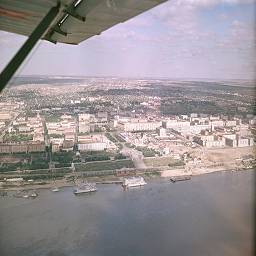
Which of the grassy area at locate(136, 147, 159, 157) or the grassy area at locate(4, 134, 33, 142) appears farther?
the grassy area at locate(136, 147, 159, 157)

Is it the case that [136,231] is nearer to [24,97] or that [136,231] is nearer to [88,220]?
[88,220]

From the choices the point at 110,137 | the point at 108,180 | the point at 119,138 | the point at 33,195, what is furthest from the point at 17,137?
the point at 119,138

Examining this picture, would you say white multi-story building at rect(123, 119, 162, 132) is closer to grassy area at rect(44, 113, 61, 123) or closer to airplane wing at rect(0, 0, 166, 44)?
grassy area at rect(44, 113, 61, 123)

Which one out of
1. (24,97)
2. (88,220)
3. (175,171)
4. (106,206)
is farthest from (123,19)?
(24,97)

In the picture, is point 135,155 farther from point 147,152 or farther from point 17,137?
point 17,137

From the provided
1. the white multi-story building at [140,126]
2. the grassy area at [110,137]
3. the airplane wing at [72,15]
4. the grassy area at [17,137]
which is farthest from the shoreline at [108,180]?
the airplane wing at [72,15]

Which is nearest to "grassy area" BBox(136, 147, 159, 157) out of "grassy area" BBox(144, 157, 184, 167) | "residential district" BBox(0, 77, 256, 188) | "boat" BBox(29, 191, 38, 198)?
"residential district" BBox(0, 77, 256, 188)
